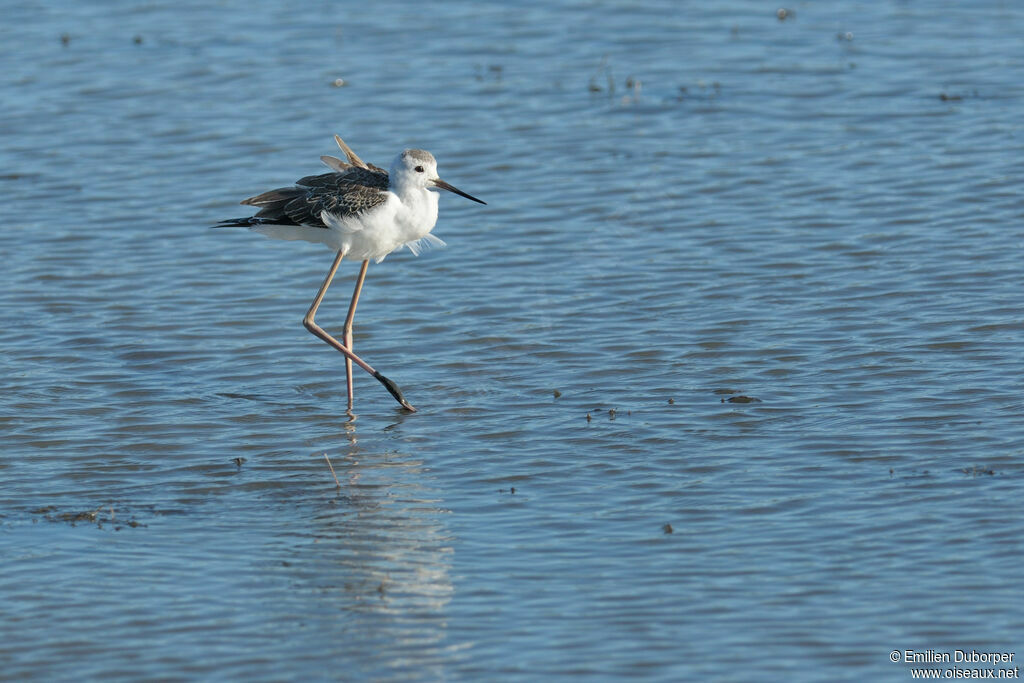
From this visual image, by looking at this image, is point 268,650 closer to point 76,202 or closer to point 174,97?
point 76,202

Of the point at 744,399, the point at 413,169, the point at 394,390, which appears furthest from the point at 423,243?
the point at 744,399

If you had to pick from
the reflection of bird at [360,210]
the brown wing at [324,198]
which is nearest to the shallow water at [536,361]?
the reflection of bird at [360,210]

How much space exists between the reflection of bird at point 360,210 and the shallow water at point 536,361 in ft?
3.20

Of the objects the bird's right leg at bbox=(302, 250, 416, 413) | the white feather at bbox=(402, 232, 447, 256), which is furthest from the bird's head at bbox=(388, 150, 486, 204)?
the bird's right leg at bbox=(302, 250, 416, 413)

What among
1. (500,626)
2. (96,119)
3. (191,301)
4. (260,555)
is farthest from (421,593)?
(96,119)

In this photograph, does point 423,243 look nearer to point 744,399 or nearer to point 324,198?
point 324,198

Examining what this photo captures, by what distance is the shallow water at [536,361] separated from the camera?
19.9 feet

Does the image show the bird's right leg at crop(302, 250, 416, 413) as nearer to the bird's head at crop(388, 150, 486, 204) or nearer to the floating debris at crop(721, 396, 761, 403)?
the bird's head at crop(388, 150, 486, 204)

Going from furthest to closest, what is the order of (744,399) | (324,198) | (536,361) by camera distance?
1. (536,361)
2. (324,198)
3. (744,399)

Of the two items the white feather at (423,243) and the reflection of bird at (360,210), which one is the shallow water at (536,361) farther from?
the reflection of bird at (360,210)

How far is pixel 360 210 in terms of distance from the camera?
8648 mm

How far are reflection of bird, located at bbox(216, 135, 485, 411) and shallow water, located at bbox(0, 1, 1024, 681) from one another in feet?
3.20

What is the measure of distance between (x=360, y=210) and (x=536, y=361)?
5.32ft

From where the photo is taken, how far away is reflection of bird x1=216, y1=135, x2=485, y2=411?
8.67 metres
